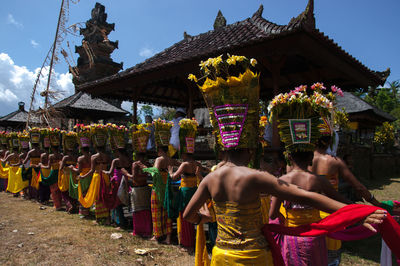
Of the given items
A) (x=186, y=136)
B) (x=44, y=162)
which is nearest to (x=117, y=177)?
(x=186, y=136)

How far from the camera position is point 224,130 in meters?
2.22

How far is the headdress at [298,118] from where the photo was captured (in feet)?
8.66

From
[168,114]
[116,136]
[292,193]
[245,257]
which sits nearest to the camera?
[292,193]

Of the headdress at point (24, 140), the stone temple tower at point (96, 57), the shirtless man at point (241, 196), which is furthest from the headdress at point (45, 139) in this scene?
the stone temple tower at point (96, 57)

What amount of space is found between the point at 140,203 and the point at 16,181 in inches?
287

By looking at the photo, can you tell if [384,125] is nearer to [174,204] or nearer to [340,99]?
[340,99]

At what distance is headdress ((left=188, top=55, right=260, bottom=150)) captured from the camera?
2178 mm

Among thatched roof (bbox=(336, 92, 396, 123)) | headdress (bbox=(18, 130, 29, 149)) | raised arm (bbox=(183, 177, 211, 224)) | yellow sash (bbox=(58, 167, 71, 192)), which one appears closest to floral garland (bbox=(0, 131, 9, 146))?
headdress (bbox=(18, 130, 29, 149))

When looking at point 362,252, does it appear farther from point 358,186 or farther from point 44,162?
point 44,162

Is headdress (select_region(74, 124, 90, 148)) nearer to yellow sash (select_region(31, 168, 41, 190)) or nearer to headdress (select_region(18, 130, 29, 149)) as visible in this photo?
yellow sash (select_region(31, 168, 41, 190))

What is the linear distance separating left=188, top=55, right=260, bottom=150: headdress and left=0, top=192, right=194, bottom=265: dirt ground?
3229 mm

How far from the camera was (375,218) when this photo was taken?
5.73 ft

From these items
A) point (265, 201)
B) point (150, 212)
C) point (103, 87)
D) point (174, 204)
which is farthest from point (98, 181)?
point (103, 87)

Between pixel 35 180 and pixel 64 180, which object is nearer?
pixel 64 180
